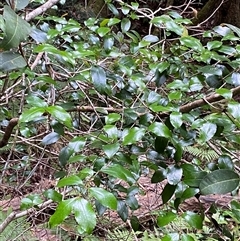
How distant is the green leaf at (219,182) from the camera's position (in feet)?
2.43

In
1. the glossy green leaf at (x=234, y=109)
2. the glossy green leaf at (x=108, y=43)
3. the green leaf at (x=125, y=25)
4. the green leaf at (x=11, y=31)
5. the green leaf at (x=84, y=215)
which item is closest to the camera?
the green leaf at (x=84, y=215)

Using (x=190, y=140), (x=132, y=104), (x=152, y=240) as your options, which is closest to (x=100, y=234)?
(x=152, y=240)

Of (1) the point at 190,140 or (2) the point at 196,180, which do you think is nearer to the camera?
(2) the point at 196,180

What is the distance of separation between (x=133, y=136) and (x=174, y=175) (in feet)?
0.45

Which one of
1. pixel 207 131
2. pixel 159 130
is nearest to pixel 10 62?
pixel 159 130

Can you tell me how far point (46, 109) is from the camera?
771 millimetres

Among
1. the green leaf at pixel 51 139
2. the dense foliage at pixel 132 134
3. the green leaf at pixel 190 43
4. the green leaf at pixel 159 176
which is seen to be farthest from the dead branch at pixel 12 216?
the green leaf at pixel 190 43

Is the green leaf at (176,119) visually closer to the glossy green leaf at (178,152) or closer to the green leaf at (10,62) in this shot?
the glossy green leaf at (178,152)

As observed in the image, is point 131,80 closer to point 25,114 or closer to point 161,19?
point 161,19

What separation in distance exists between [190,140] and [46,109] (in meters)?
0.37

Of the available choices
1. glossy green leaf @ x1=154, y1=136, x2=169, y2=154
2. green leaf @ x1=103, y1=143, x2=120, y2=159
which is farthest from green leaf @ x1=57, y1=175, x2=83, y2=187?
glossy green leaf @ x1=154, y1=136, x2=169, y2=154

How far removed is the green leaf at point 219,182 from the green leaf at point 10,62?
18.4 inches

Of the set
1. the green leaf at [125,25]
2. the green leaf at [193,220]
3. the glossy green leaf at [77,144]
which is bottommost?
the green leaf at [193,220]

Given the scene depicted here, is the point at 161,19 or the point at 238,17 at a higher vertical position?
the point at 161,19
